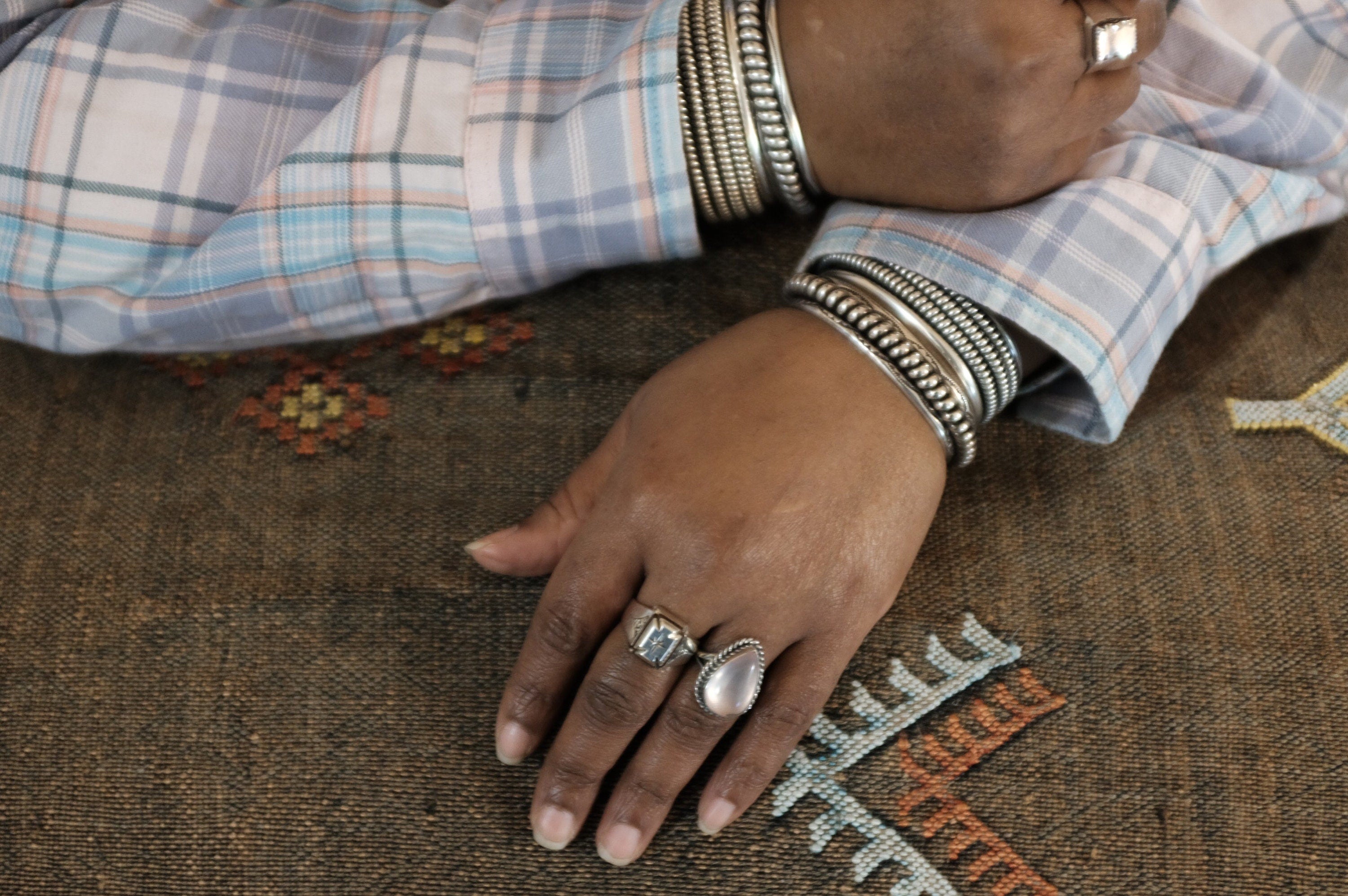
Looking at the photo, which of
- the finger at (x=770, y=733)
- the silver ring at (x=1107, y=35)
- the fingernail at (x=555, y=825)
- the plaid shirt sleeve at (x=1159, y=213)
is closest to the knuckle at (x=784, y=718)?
the finger at (x=770, y=733)

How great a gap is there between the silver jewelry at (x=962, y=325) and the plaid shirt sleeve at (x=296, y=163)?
0.40ft

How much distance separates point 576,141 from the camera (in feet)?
1.79

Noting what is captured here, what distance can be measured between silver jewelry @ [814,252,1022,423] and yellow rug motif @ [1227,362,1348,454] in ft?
0.51

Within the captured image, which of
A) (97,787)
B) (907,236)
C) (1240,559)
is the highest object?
(907,236)

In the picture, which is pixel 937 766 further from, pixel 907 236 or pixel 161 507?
pixel 161 507

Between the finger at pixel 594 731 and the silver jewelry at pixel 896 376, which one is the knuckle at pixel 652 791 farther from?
the silver jewelry at pixel 896 376

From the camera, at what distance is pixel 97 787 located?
1.58 ft

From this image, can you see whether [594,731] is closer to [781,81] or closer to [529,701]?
[529,701]

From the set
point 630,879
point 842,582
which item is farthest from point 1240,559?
point 630,879

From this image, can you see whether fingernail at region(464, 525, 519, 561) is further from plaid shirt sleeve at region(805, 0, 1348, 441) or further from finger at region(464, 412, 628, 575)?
plaid shirt sleeve at region(805, 0, 1348, 441)

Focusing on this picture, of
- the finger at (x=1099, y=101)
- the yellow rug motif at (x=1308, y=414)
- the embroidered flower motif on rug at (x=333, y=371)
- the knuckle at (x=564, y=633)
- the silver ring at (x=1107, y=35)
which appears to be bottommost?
the knuckle at (x=564, y=633)

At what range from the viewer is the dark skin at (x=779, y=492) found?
0.47 metres

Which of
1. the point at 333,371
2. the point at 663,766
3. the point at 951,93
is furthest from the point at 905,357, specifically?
the point at 333,371

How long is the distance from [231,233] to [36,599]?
9.0 inches
